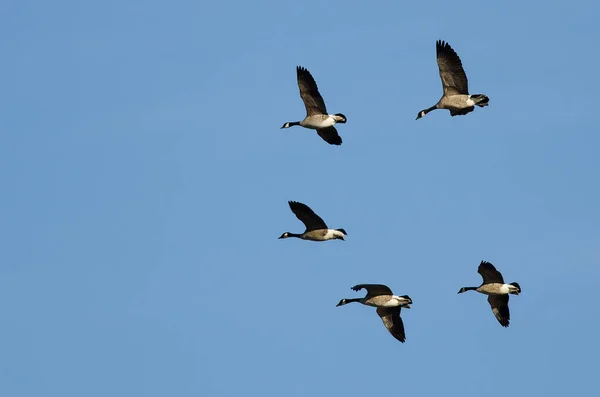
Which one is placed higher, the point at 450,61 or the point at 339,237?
the point at 450,61

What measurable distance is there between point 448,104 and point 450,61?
1.28 m

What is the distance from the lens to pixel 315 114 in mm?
47000

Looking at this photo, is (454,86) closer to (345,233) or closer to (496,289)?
(345,233)

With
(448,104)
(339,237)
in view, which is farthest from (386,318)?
(448,104)

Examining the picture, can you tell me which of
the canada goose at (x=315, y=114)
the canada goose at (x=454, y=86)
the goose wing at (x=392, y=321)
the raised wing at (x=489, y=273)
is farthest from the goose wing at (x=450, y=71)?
Result: the goose wing at (x=392, y=321)

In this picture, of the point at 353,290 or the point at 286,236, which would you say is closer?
the point at 353,290

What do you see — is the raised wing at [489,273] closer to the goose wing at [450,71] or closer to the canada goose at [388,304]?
the canada goose at [388,304]

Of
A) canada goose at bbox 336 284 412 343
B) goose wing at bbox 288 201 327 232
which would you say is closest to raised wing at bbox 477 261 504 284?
canada goose at bbox 336 284 412 343

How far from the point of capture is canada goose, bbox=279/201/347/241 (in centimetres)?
4488

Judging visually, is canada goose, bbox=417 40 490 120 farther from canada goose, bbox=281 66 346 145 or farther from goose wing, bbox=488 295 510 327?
goose wing, bbox=488 295 510 327

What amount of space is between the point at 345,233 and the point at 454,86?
4.29m

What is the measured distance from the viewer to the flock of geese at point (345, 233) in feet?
149

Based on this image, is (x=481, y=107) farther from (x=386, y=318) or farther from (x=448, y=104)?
(x=386, y=318)

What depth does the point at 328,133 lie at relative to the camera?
155 feet
